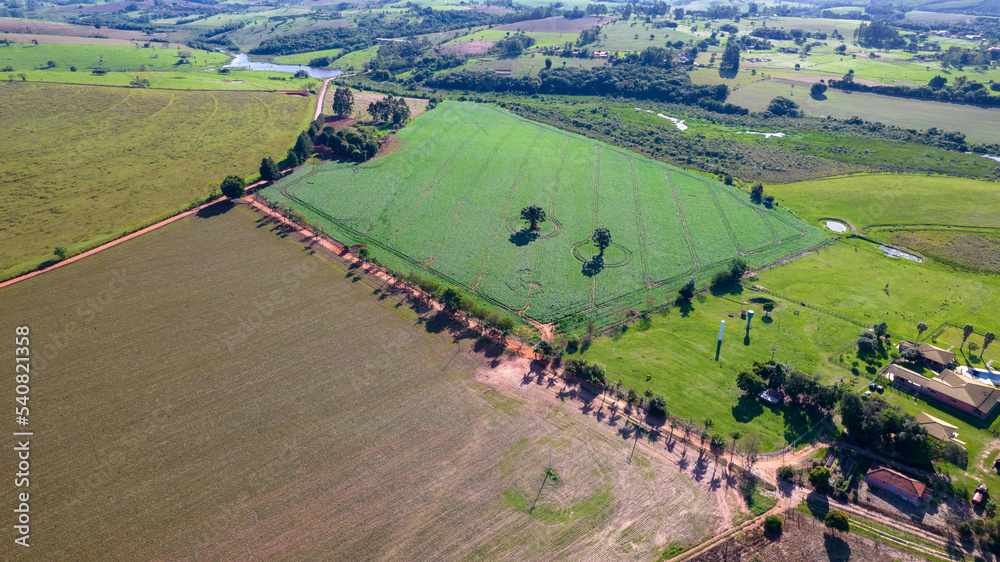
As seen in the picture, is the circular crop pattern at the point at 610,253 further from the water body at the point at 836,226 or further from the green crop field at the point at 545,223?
the water body at the point at 836,226

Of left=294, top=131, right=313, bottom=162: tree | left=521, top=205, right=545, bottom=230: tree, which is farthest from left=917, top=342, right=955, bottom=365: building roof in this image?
left=294, top=131, right=313, bottom=162: tree

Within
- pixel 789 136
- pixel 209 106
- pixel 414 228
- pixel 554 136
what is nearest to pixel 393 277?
pixel 414 228

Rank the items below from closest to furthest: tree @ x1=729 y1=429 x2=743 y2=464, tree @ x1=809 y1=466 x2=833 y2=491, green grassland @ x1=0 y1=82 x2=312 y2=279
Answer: tree @ x1=809 y1=466 x2=833 y2=491
tree @ x1=729 y1=429 x2=743 y2=464
green grassland @ x1=0 y1=82 x2=312 y2=279

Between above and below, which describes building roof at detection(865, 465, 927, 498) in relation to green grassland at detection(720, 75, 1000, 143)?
below

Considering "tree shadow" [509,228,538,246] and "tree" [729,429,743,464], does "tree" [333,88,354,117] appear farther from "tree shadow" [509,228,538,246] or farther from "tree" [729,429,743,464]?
"tree" [729,429,743,464]

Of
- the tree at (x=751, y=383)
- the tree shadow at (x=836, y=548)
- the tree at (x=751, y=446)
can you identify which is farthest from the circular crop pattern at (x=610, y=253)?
the tree shadow at (x=836, y=548)

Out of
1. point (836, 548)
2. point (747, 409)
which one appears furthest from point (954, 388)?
point (836, 548)

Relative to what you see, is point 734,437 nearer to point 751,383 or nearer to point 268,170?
point 751,383
